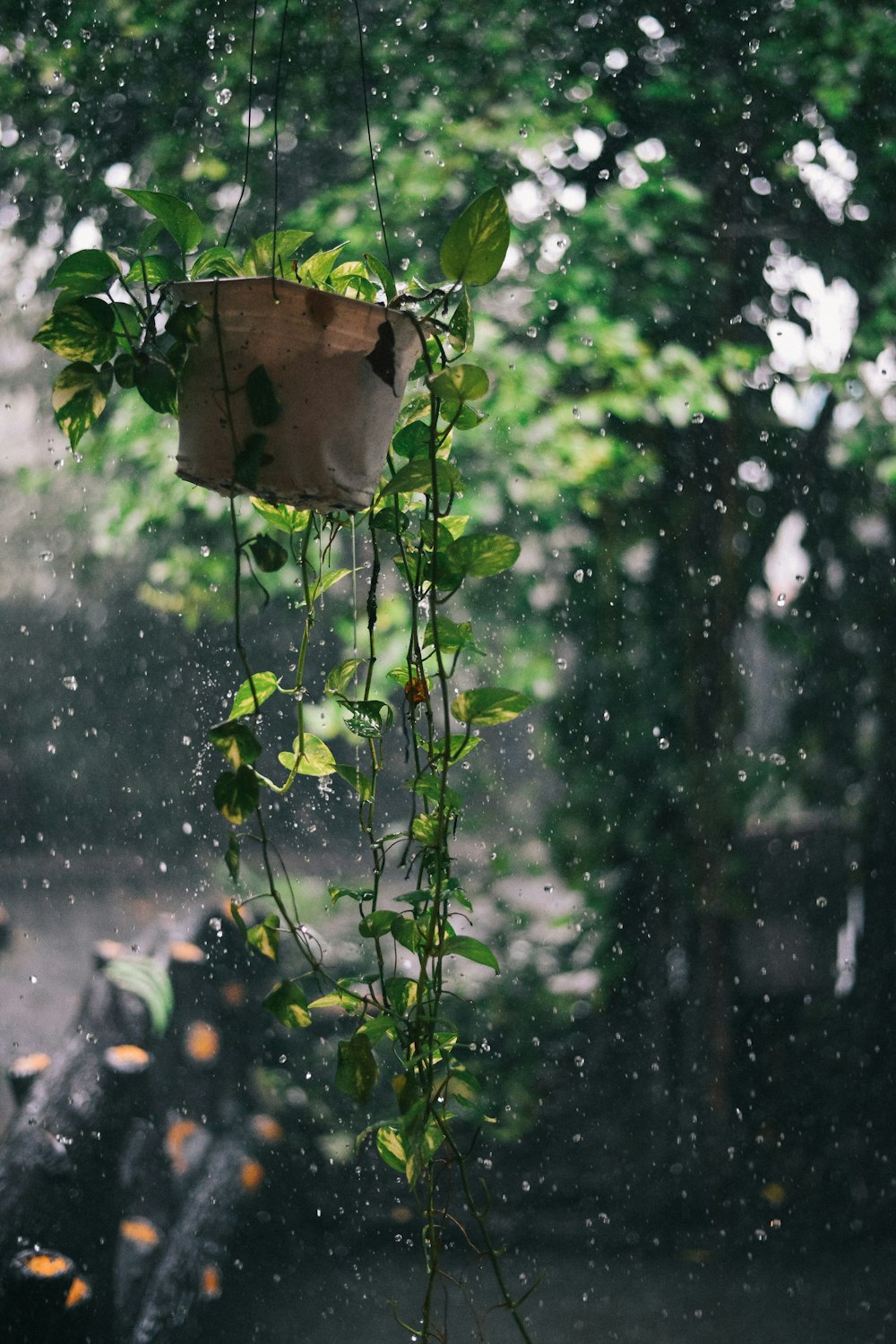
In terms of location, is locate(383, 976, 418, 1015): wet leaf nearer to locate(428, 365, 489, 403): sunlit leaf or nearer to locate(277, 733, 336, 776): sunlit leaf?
locate(277, 733, 336, 776): sunlit leaf

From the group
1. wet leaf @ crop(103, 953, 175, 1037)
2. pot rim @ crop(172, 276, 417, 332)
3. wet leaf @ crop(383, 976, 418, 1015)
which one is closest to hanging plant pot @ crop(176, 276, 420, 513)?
pot rim @ crop(172, 276, 417, 332)

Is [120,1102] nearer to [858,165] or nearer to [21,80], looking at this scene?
[21,80]

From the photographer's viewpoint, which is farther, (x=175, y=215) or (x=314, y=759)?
(x=314, y=759)

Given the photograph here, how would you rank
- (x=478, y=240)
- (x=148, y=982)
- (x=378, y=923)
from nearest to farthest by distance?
1. (x=478, y=240)
2. (x=378, y=923)
3. (x=148, y=982)

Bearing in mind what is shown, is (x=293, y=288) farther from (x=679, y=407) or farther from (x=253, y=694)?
Answer: (x=679, y=407)

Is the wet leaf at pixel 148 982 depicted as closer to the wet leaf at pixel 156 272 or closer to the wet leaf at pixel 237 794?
the wet leaf at pixel 237 794

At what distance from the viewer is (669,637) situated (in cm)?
155

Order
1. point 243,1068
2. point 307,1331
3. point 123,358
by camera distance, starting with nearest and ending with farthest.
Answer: point 123,358
point 307,1331
point 243,1068

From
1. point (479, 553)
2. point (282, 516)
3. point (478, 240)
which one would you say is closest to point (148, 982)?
point (282, 516)

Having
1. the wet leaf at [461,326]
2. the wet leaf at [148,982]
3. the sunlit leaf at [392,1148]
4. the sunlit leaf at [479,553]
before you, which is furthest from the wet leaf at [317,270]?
the wet leaf at [148,982]

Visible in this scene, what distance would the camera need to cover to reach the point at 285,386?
26.0 inches

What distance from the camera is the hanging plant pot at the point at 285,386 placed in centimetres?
65

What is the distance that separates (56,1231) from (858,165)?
1810mm

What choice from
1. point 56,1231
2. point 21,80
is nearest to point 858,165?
point 21,80
